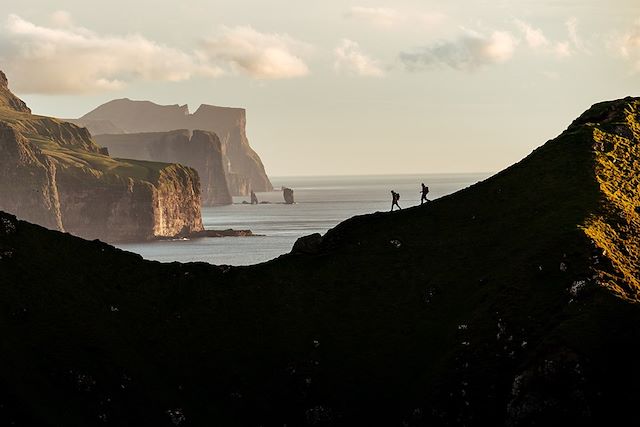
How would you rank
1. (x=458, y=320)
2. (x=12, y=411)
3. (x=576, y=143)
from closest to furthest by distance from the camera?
(x=12, y=411) < (x=458, y=320) < (x=576, y=143)

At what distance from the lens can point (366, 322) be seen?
247 ft

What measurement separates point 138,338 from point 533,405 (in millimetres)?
30360

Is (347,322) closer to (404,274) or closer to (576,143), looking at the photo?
(404,274)

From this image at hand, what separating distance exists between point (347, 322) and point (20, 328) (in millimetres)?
25105

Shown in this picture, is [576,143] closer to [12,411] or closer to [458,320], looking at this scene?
[458,320]

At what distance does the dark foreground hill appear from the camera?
2467 inches

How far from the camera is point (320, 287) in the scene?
7969 cm

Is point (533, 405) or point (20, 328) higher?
point (20, 328)

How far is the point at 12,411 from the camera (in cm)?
5866

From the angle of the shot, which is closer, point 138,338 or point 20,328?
point 20,328

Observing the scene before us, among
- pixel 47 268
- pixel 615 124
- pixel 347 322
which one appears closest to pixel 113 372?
pixel 47 268

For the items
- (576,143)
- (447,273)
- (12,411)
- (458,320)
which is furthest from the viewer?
(576,143)

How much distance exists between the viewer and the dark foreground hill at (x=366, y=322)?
62.7 m

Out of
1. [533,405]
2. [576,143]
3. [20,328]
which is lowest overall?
[533,405]
